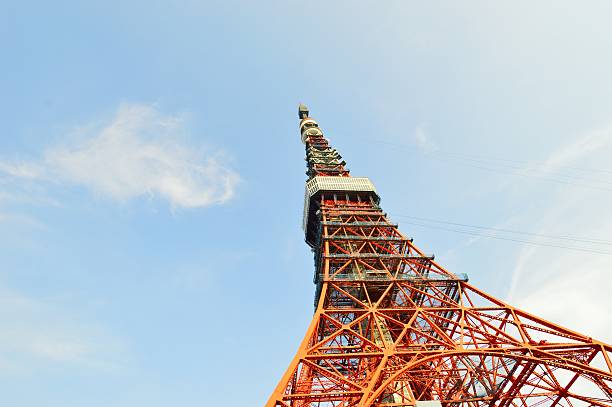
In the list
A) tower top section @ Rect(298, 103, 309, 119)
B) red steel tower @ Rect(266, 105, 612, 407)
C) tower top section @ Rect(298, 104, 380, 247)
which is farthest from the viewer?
tower top section @ Rect(298, 103, 309, 119)

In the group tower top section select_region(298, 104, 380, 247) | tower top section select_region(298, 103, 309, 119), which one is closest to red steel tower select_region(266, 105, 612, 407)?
tower top section select_region(298, 104, 380, 247)

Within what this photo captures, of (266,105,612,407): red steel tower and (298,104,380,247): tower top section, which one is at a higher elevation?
(298,104,380,247): tower top section

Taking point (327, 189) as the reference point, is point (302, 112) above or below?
above

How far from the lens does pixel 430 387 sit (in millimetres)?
20594

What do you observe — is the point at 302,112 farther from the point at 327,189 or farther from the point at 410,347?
the point at 410,347

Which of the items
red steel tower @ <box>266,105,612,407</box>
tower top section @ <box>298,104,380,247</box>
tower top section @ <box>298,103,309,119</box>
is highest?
tower top section @ <box>298,103,309,119</box>

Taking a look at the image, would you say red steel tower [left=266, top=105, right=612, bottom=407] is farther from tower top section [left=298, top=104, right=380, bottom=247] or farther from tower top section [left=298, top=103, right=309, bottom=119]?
tower top section [left=298, top=103, right=309, bottom=119]

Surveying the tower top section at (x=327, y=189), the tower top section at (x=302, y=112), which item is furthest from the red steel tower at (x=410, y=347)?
the tower top section at (x=302, y=112)

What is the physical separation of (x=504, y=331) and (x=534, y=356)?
1.90m

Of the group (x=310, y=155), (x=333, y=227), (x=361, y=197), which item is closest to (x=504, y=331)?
(x=333, y=227)

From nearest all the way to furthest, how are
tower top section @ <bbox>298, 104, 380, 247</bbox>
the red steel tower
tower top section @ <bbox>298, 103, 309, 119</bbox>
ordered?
the red steel tower, tower top section @ <bbox>298, 104, 380, 247</bbox>, tower top section @ <bbox>298, 103, 309, 119</bbox>

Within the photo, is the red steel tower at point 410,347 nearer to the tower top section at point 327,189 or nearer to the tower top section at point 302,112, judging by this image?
the tower top section at point 327,189

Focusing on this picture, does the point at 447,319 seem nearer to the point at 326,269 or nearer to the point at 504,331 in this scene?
the point at 504,331

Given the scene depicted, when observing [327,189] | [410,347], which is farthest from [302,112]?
[410,347]
